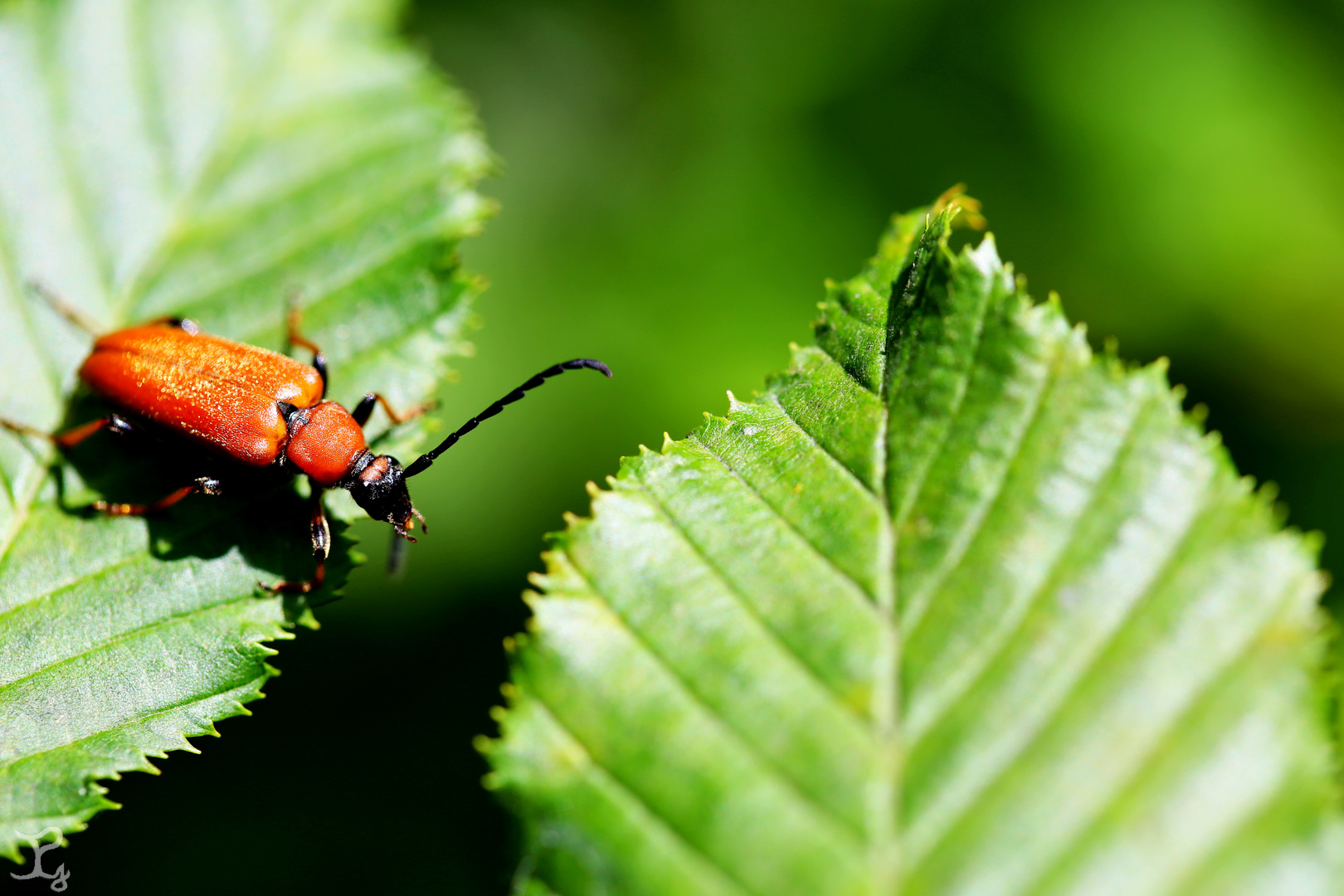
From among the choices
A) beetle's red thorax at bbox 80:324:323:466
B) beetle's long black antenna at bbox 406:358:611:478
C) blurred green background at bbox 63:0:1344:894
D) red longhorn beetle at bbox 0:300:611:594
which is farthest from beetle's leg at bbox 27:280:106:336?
blurred green background at bbox 63:0:1344:894

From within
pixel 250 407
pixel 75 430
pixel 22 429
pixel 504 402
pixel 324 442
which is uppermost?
pixel 504 402

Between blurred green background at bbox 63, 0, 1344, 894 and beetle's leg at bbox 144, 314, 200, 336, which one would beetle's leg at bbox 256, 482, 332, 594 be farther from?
blurred green background at bbox 63, 0, 1344, 894

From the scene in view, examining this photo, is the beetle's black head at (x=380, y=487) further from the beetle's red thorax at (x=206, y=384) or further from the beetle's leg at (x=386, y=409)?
the beetle's red thorax at (x=206, y=384)

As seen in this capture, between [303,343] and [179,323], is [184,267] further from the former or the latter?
[303,343]

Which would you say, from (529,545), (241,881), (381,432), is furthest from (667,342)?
(241,881)

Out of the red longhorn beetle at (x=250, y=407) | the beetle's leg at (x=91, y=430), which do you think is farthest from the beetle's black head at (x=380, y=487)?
the beetle's leg at (x=91, y=430)

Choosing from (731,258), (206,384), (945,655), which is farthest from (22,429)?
(731,258)

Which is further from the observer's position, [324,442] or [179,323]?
[179,323]
